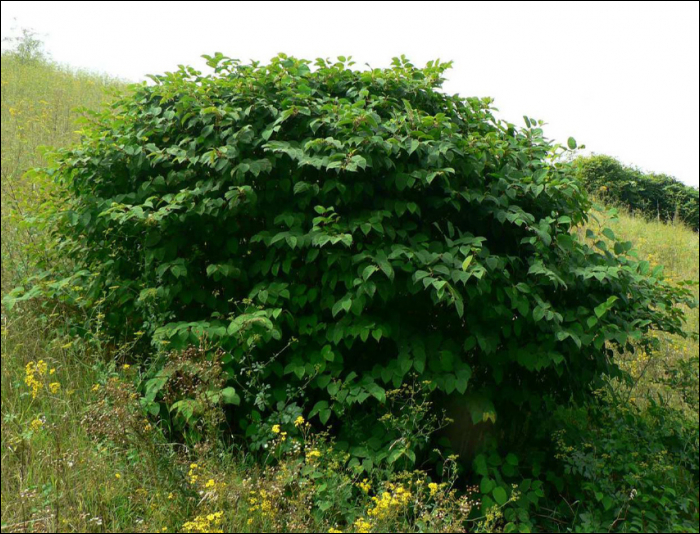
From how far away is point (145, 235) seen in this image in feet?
12.8

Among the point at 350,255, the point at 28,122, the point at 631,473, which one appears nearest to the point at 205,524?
the point at 350,255

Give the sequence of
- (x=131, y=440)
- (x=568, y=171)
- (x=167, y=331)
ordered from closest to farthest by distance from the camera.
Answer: (x=131, y=440) → (x=167, y=331) → (x=568, y=171)

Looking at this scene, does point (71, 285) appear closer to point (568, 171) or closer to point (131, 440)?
point (131, 440)

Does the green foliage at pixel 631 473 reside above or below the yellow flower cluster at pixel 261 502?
above

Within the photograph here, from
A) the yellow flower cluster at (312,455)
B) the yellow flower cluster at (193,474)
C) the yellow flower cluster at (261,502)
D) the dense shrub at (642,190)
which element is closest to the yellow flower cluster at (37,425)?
the yellow flower cluster at (193,474)

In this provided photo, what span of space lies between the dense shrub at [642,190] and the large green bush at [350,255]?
32.4ft

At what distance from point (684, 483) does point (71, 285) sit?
4.70 meters

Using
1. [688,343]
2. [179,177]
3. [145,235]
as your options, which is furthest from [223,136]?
[688,343]

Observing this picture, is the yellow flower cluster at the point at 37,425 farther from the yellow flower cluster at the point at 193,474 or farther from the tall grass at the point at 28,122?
the tall grass at the point at 28,122

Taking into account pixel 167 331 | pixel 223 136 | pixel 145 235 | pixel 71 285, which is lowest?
pixel 71 285

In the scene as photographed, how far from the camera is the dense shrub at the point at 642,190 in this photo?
12909 mm

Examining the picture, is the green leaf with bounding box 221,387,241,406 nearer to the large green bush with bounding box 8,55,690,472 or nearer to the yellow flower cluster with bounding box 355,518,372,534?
the large green bush with bounding box 8,55,690,472

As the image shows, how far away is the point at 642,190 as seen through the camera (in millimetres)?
13688

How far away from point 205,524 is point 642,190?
1398 centimetres
